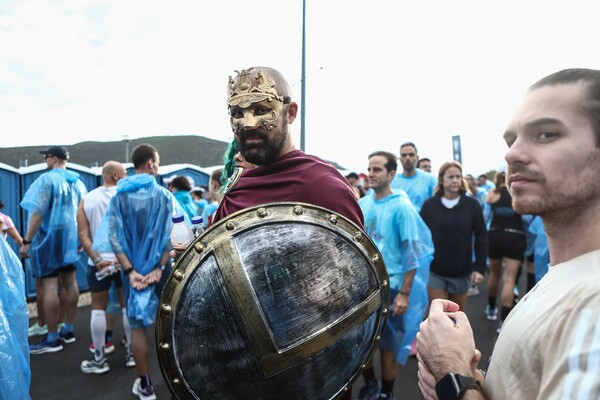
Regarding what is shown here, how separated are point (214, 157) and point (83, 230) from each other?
7665cm

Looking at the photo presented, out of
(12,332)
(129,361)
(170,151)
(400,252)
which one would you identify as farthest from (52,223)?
(170,151)

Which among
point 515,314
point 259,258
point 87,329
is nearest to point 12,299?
point 259,258

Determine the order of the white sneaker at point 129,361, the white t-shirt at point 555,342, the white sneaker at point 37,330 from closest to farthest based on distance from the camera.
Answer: the white t-shirt at point 555,342
the white sneaker at point 129,361
the white sneaker at point 37,330

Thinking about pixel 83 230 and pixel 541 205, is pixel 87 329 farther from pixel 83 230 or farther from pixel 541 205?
pixel 541 205

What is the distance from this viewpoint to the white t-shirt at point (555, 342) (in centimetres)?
66

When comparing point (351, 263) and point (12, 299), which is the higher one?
point (351, 263)

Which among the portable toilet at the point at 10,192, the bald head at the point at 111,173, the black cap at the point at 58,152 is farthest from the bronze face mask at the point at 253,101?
the portable toilet at the point at 10,192

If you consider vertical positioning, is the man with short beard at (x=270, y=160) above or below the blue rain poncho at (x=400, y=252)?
above

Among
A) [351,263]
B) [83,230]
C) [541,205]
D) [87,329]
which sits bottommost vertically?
[87,329]

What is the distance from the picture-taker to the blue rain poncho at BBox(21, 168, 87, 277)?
176 inches

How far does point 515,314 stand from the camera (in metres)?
0.86

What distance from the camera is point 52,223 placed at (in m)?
4.63

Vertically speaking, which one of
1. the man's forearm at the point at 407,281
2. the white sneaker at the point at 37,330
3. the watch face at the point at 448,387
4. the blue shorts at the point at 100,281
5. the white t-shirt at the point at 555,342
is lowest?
the white sneaker at the point at 37,330

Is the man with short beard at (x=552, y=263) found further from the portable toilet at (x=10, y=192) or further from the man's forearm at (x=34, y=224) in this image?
the portable toilet at (x=10, y=192)
